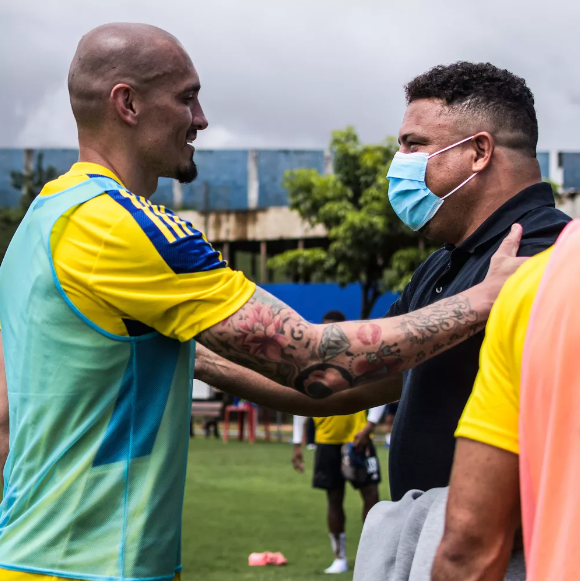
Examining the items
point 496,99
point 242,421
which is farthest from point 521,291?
point 242,421

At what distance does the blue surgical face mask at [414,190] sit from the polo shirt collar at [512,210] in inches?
8.8

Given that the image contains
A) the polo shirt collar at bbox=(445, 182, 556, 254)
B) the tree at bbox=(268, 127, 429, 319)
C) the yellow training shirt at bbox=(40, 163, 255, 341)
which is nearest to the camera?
the yellow training shirt at bbox=(40, 163, 255, 341)

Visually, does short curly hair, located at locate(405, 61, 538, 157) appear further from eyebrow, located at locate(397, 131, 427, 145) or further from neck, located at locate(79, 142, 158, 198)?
neck, located at locate(79, 142, 158, 198)

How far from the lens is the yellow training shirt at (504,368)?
1.80 m

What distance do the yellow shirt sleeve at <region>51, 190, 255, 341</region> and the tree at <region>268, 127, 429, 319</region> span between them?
78.0ft

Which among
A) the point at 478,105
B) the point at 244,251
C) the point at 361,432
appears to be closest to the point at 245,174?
the point at 244,251

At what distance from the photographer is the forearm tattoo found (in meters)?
2.43

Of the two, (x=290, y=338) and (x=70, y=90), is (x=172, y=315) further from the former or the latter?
(x=70, y=90)

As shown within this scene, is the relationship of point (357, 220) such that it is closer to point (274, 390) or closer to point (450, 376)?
point (274, 390)

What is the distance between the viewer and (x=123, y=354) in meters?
2.40

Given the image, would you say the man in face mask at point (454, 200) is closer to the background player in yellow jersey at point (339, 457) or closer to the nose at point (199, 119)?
the nose at point (199, 119)

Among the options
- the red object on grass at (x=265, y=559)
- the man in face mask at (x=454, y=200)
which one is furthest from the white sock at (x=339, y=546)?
the man in face mask at (x=454, y=200)

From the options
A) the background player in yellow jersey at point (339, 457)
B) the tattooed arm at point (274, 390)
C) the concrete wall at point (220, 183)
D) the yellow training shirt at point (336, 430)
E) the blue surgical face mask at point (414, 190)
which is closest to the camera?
the blue surgical face mask at point (414, 190)

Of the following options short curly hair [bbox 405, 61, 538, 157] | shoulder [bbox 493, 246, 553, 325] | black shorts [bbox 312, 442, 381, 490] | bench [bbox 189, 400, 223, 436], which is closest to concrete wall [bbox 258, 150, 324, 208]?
bench [bbox 189, 400, 223, 436]
